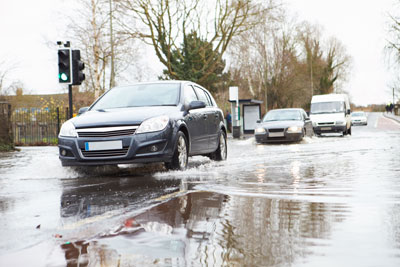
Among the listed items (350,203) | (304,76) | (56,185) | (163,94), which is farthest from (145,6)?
(304,76)

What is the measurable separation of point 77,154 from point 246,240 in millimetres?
5111

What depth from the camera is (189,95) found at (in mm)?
10023

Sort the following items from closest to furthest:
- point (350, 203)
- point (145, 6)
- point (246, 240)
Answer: point (246, 240), point (350, 203), point (145, 6)

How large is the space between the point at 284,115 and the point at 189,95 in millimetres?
11845

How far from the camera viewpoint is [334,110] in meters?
28.2

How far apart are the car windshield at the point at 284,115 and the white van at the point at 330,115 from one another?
5.93 meters

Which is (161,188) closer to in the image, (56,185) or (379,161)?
(56,185)

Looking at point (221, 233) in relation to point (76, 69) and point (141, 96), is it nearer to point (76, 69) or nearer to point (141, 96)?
point (141, 96)

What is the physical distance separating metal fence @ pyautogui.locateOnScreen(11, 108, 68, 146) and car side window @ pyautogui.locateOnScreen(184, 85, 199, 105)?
44.9ft

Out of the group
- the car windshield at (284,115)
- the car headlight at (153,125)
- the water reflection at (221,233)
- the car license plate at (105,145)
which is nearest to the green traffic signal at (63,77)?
the car license plate at (105,145)

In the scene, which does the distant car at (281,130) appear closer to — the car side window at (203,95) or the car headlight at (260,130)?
the car headlight at (260,130)

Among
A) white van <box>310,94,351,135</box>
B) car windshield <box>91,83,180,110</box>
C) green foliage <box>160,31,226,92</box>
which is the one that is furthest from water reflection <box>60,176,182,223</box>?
green foliage <box>160,31,226,92</box>

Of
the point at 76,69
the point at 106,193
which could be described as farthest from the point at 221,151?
the point at 106,193

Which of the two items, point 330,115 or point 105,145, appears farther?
point 330,115
